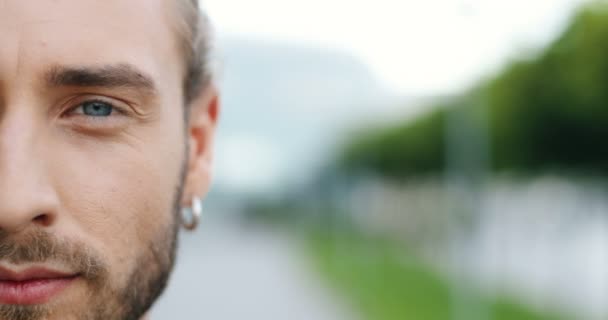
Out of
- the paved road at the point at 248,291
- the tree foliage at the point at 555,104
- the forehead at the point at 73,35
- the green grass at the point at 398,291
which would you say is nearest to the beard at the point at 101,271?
the forehead at the point at 73,35

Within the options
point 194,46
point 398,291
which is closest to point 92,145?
point 194,46

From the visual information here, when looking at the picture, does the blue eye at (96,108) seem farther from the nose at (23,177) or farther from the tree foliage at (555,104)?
the tree foliage at (555,104)

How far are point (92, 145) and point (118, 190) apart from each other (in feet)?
0.40

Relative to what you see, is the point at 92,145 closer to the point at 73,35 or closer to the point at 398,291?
the point at 73,35

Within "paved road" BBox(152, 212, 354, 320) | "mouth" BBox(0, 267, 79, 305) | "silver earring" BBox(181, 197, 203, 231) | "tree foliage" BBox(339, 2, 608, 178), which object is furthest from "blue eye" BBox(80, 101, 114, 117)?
"tree foliage" BBox(339, 2, 608, 178)

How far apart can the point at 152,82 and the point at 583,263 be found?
2412 centimetres

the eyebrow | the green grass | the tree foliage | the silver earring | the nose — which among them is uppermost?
the eyebrow

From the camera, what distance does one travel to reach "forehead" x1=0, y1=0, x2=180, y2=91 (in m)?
2.05

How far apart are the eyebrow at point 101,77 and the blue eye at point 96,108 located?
0.23ft

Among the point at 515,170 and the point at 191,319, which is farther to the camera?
the point at 515,170

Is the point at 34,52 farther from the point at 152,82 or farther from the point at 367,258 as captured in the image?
the point at 367,258

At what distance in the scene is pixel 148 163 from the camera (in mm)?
2258

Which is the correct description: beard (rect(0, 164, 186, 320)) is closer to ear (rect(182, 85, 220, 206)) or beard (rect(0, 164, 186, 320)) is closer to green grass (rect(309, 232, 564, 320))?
ear (rect(182, 85, 220, 206))

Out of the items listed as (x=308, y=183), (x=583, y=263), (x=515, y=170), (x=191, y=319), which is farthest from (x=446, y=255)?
(x=308, y=183)
